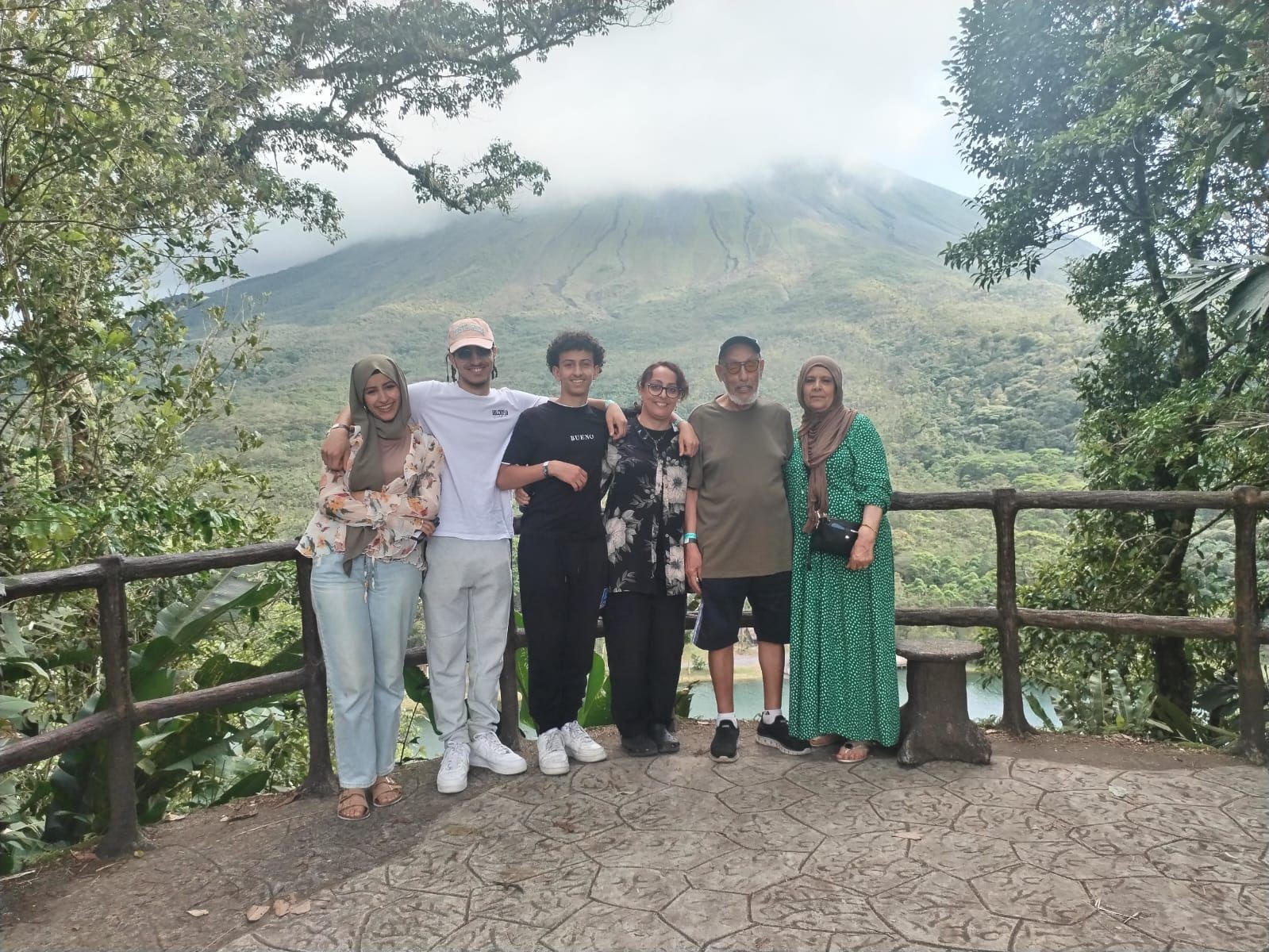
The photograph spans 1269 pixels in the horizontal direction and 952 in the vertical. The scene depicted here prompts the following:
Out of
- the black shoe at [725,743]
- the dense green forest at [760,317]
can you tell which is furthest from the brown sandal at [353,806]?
the dense green forest at [760,317]

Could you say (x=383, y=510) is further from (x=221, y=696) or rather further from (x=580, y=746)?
(x=580, y=746)

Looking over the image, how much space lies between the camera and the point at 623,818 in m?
2.88

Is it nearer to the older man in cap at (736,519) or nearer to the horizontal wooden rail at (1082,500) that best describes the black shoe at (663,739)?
the older man in cap at (736,519)

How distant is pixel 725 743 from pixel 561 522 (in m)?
1.06

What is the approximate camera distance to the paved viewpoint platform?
2205mm

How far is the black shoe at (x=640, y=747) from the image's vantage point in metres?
3.40

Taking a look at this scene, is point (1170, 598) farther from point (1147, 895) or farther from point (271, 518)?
point (271, 518)

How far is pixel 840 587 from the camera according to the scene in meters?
3.23

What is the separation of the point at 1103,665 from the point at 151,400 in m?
7.49

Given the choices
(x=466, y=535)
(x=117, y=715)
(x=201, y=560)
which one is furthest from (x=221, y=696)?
(x=466, y=535)

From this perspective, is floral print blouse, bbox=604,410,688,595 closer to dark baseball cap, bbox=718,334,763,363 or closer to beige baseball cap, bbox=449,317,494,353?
dark baseball cap, bbox=718,334,763,363

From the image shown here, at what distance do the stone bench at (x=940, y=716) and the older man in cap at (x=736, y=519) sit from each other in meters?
0.41

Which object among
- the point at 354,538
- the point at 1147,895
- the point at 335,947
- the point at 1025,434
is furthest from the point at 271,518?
the point at 1025,434

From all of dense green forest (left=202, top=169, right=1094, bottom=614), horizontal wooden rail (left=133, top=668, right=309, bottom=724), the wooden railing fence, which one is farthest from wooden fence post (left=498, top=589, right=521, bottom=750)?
dense green forest (left=202, top=169, right=1094, bottom=614)
